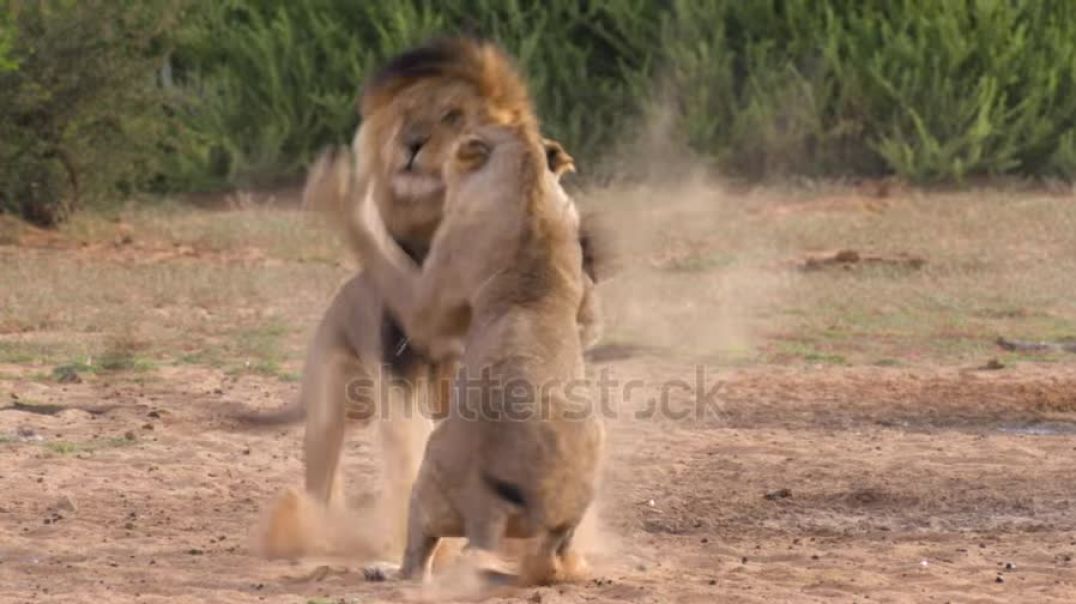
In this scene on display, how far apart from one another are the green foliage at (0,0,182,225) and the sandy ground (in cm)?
618

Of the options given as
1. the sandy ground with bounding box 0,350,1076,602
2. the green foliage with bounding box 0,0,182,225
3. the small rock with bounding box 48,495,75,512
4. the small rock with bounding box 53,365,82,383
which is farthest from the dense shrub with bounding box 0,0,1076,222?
the small rock with bounding box 48,495,75,512

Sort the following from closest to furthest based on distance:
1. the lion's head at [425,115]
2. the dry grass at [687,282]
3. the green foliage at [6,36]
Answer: the lion's head at [425,115]
the dry grass at [687,282]
the green foliage at [6,36]

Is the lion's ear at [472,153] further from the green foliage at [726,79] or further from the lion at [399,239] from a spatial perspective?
the green foliage at [726,79]

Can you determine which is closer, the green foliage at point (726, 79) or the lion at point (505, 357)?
the lion at point (505, 357)

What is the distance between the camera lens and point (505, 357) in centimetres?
551

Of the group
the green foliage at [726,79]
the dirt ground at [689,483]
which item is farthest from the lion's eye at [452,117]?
the green foliage at [726,79]

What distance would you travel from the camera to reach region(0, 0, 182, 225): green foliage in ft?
54.0

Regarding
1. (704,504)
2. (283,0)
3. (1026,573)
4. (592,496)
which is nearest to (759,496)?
(704,504)

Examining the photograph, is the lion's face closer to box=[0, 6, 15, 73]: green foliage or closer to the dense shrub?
box=[0, 6, 15, 73]: green foliage

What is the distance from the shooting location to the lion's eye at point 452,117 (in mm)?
5945

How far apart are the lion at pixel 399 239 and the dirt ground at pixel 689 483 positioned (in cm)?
33

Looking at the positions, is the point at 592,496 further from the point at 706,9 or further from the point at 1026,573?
the point at 706,9

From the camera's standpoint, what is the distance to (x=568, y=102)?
20.4m

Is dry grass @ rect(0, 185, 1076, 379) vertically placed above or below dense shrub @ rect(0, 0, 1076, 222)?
below
